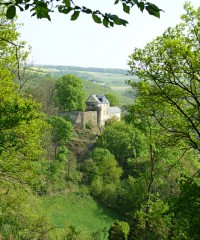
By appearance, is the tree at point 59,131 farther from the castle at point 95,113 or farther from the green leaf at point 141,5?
the green leaf at point 141,5

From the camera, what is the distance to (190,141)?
1063 centimetres

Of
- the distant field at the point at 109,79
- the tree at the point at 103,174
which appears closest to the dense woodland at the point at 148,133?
the tree at the point at 103,174

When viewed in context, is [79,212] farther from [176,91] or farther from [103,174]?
[176,91]

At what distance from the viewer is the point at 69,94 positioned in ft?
161

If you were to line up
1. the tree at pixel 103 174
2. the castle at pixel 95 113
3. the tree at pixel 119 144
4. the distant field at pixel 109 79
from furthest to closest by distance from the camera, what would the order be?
1. the distant field at pixel 109 79
2. the castle at pixel 95 113
3. the tree at pixel 119 144
4. the tree at pixel 103 174

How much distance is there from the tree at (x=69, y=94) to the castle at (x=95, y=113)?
161 cm

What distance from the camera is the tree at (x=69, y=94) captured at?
48.8 meters

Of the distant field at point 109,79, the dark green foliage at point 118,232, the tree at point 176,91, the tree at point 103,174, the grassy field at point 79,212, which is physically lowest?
the grassy field at point 79,212

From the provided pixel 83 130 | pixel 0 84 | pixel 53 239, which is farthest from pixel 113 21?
pixel 83 130

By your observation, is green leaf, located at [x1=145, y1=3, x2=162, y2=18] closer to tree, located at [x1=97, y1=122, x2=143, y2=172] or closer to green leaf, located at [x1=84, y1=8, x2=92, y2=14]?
green leaf, located at [x1=84, y1=8, x2=92, y2=14]

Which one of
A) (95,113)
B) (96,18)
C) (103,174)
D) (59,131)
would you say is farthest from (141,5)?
(95,113)

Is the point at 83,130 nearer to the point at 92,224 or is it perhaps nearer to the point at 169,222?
the point at 92,224

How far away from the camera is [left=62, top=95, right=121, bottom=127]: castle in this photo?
156ft

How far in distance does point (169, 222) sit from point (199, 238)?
3645mm
